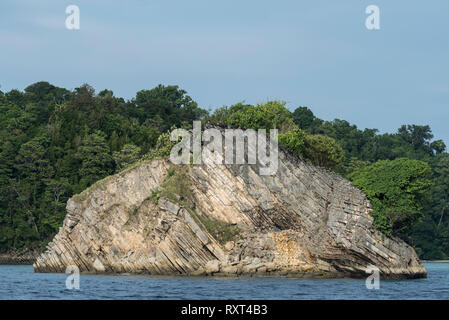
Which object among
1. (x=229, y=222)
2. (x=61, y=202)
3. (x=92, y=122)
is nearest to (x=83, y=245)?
(x=229, y=222)

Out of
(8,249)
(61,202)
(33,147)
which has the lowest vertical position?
(8,249)

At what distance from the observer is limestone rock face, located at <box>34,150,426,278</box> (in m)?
48.0

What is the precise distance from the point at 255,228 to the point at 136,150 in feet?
123

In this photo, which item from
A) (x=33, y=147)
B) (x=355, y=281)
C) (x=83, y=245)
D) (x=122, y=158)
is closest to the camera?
(x=355, y=281)

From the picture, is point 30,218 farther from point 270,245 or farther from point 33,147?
point 270,245

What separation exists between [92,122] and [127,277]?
4945 cm

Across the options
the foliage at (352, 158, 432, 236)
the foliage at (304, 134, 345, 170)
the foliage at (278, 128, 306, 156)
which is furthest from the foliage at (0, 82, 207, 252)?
the foliage at (352, 158, 432, 236)

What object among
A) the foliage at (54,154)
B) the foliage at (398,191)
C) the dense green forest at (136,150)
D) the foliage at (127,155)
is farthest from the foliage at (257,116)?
the foliage at (127,155)

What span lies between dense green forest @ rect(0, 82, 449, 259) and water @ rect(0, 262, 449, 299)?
7.46 metres

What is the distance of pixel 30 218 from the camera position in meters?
87.9

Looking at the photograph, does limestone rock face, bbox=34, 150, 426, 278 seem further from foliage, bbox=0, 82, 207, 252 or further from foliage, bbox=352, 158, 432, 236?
foliage, bbox=0, 82, 207, 252

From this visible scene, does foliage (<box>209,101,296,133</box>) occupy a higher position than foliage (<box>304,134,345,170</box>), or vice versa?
foliage (<box>209,101,296,133</box>)

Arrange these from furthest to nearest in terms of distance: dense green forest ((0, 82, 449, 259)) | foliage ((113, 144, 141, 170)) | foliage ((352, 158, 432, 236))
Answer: foliage ((113, 144, 141, 170)) → dense green forest ((0, 82, 449, 259)) → foliage ((352, 158, 432, 236))

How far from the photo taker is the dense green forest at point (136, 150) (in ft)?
167
